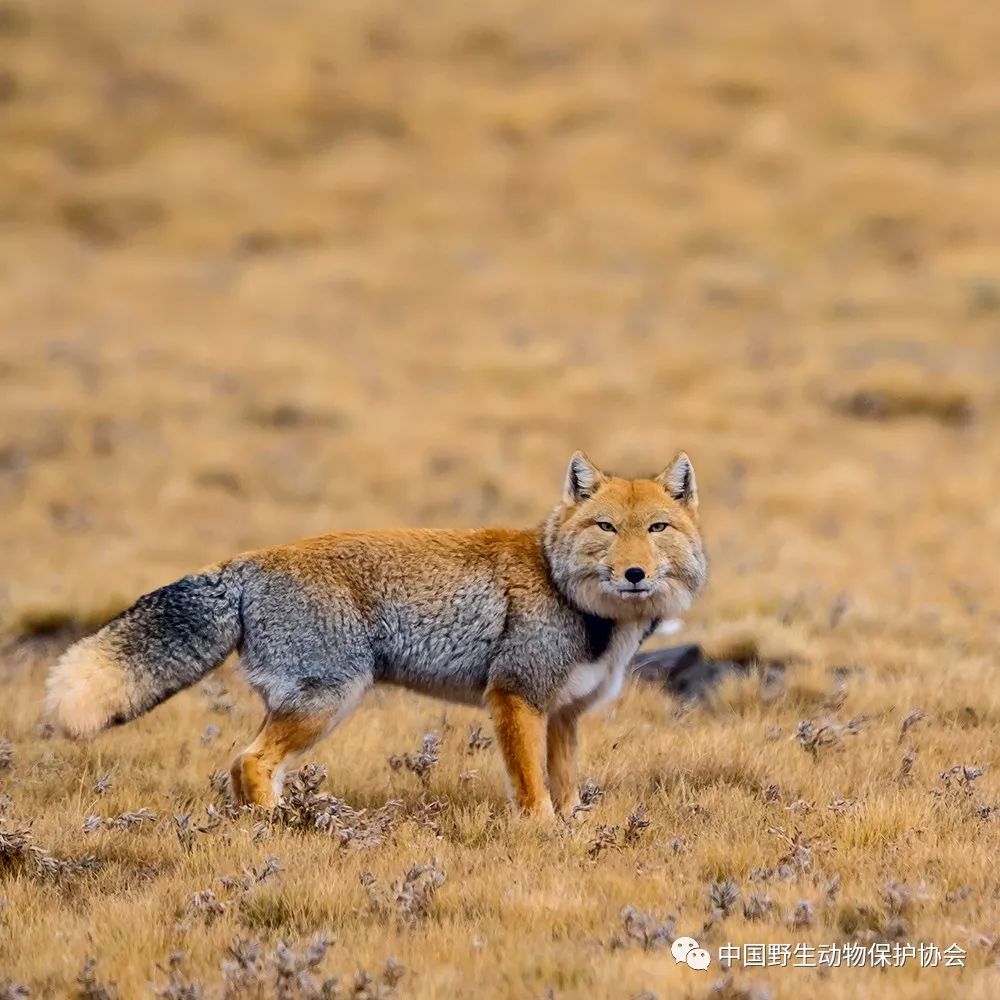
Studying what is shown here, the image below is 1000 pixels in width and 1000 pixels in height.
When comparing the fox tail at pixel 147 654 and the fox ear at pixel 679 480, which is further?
the fox ear at pixel 679 480

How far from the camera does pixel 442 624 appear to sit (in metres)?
7.50

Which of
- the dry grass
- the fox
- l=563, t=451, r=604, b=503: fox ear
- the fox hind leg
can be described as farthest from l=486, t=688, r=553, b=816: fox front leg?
l=563, t=451, r=604, b=503: fox ear

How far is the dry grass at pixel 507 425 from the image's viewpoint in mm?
5723

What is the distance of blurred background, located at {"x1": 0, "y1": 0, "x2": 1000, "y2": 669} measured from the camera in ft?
59.3

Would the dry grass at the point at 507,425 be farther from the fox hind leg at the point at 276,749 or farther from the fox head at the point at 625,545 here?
the fox head at the point at 625,545

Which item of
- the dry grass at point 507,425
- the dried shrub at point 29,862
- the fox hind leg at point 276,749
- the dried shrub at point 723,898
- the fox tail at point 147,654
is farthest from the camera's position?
the fox hind leg at point 276,749

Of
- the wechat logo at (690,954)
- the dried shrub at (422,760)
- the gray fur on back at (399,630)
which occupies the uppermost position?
the gray fur on back at (399,630)

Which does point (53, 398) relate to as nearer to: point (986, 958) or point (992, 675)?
point (992, 675)

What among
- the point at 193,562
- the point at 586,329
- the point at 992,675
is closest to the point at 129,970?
the point at 992,675

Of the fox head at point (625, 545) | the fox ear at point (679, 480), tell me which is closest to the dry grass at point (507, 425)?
the fox head at point (625, 545)

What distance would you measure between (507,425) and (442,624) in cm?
1574

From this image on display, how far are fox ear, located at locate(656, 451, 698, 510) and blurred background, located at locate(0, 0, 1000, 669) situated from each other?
3.32 meters

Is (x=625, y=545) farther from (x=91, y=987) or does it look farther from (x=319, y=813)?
(x=91, y=987)

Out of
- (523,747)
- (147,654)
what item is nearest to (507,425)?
(523,747)
